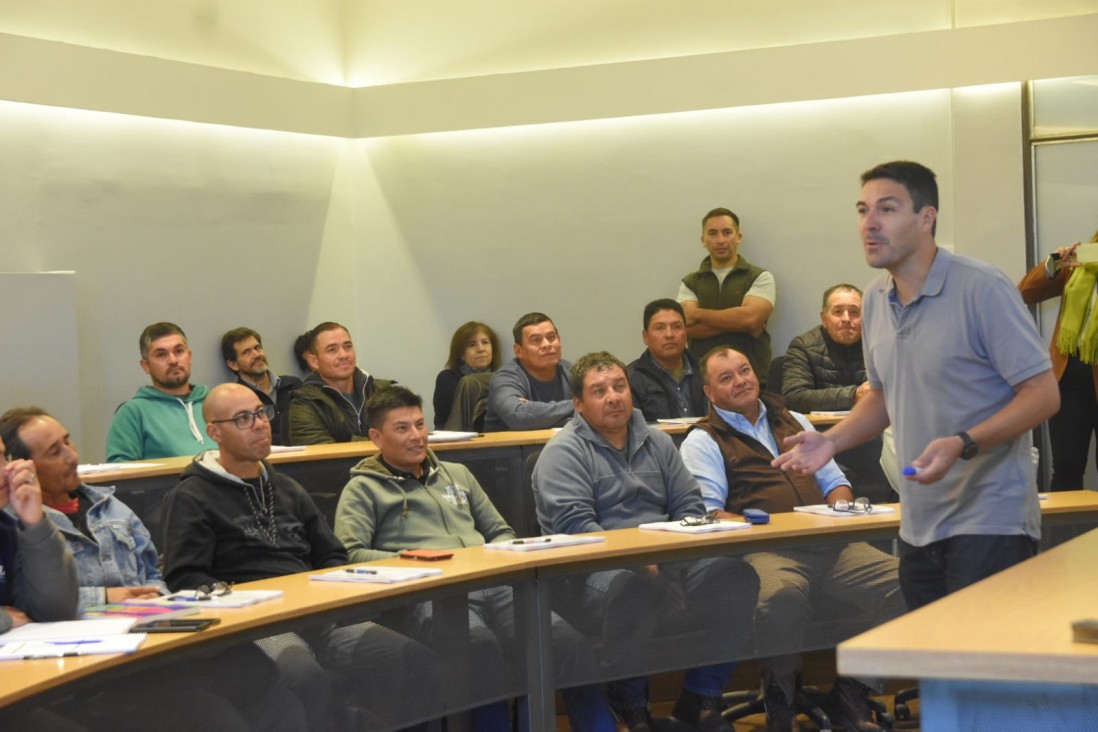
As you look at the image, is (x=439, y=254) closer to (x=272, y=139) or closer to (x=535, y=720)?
(x=272, y=139)

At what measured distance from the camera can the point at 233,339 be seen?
7.46 metres

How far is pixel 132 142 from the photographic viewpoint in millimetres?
7254

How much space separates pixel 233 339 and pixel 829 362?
314 centimetres

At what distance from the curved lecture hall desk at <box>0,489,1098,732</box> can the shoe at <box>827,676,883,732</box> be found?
36 centimetres

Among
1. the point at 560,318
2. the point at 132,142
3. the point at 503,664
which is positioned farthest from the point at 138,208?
the point at 503,664

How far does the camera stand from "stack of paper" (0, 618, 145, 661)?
2.70 meters

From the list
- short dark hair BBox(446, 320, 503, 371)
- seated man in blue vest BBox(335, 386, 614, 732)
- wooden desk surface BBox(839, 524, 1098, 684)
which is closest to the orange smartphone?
seated man in blue vest BBox(335, 386, 614, 732)

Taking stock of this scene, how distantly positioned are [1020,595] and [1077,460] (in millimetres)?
4673

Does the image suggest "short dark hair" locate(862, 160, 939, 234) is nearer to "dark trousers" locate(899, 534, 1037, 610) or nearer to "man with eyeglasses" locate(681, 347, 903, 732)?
"dark trousers" locate(899, 534, 1037, 610)

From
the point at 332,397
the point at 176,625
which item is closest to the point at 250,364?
the point at 332,397

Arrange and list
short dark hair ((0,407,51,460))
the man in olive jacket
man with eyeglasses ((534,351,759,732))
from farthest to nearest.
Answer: the man in olive jacket → man with eyeglasses ((534,351,759,732)) → short dark hair ((0,407,51,460))

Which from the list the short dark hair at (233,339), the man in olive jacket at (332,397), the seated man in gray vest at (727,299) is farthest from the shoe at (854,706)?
the short dark hair at (233,339)

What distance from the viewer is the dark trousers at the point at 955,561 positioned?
281cm

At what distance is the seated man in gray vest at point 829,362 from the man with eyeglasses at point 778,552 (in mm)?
1271
